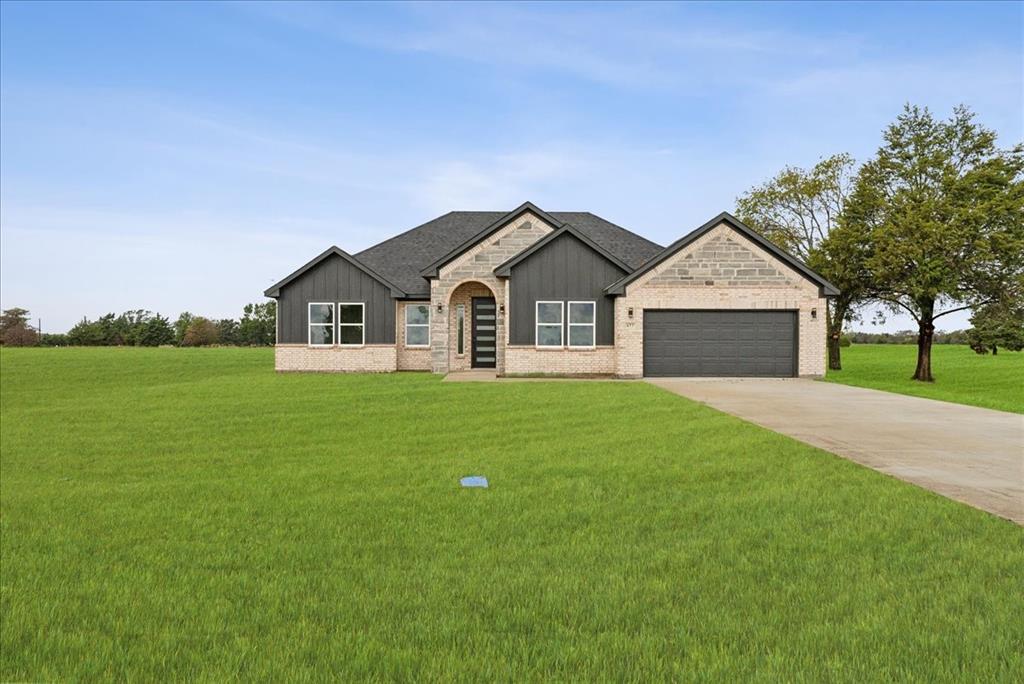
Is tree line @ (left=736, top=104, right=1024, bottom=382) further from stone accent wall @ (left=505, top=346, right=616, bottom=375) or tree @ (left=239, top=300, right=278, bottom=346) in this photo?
tree @ (left=239, top=300, right=278, bottom=346)

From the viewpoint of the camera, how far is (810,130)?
2441 cm

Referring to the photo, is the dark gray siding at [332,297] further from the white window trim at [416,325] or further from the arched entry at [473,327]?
the arched entry at [473,327]

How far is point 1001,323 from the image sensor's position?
23.9 m

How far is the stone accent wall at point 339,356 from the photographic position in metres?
25.9

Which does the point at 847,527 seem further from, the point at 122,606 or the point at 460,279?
the point at 460,279

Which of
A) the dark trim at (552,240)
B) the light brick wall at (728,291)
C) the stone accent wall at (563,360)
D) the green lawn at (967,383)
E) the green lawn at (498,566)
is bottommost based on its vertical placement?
the green lawn at (967,383)

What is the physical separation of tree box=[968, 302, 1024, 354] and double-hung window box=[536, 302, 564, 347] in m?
17.1

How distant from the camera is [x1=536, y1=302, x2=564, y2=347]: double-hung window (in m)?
23.1

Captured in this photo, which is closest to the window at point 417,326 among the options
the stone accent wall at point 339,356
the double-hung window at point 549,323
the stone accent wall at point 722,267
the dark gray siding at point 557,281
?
the stone accent wall at point 339,356

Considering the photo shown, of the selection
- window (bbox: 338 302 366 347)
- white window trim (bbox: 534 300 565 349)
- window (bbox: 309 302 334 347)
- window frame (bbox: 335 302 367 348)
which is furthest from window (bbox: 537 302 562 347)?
window (bbox: 309 302 334 347)

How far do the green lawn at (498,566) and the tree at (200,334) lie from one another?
8049 centimetres

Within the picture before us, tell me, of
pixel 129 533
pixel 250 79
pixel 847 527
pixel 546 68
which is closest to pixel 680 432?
pixel 847 527

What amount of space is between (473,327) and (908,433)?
60.7 ft

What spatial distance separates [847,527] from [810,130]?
932 inches
